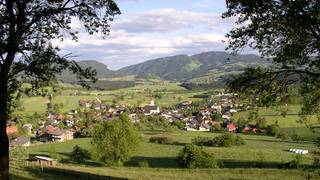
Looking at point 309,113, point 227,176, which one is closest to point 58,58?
point 309,113

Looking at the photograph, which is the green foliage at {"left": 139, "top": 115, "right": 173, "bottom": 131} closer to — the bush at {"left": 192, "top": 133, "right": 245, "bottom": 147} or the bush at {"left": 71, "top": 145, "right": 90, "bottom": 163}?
the bush at {"left": 192, "top": 133, "right": 245, "bottom": 147}

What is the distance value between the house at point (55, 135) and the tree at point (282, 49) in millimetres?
137716

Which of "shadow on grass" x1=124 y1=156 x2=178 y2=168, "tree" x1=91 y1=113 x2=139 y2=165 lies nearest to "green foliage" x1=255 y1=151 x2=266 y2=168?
"shadow on grass" x1=124 y1=156 x2=178 y2=168

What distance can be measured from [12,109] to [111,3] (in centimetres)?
550

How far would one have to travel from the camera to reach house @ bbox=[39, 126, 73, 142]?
151375 mm

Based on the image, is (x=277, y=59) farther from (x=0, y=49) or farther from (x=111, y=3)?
(x=0, y=49)

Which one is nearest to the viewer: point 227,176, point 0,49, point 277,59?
point 0,49

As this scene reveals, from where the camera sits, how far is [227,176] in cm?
5038

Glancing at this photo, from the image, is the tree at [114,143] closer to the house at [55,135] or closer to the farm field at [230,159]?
the farm field at [230,159]

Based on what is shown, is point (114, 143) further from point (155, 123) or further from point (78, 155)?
point (155, 123)

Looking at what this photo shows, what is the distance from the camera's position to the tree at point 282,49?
14.3 m

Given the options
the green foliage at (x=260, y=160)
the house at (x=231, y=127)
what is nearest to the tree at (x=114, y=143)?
the green foliage at (x=260, y=160)

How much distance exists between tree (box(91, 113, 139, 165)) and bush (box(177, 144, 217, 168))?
11.8 meters

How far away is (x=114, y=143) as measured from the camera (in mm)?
81312
